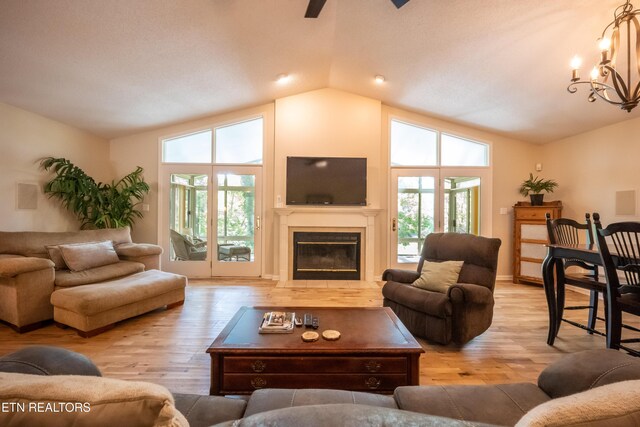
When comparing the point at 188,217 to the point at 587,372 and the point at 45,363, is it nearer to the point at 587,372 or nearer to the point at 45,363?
the point at 45,363

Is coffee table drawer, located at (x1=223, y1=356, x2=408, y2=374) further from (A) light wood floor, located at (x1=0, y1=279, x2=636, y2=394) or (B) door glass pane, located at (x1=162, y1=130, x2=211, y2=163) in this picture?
(B) door glass pane, located at (x1=162, y1=130, x2=211, y2=163)

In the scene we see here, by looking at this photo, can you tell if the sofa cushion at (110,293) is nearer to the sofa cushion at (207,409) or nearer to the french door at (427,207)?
the sofa cushion at (207,409)

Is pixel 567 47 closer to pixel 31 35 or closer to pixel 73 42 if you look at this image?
pixel 73 42

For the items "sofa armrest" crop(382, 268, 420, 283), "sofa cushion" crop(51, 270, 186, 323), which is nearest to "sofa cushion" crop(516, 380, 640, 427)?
"sofa armrest" crop(382, 268, 420, 283)

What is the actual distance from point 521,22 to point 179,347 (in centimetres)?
436

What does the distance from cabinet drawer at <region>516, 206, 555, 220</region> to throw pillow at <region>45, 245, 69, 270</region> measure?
6.45 m

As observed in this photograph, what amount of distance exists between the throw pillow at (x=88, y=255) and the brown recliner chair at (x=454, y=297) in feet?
10.9

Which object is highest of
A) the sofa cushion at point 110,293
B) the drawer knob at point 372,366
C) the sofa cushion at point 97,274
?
the sofa cushion at point 97,274

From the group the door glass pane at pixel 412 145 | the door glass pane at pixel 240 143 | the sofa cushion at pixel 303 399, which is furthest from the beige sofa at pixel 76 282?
the door glass pane at pixel 412 145

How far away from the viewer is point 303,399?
3.57ft

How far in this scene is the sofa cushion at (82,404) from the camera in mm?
453

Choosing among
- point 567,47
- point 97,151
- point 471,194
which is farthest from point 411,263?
point 97,151

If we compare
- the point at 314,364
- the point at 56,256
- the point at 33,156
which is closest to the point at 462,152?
the point at 314,364

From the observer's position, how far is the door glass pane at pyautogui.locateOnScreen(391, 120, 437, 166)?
512cm
